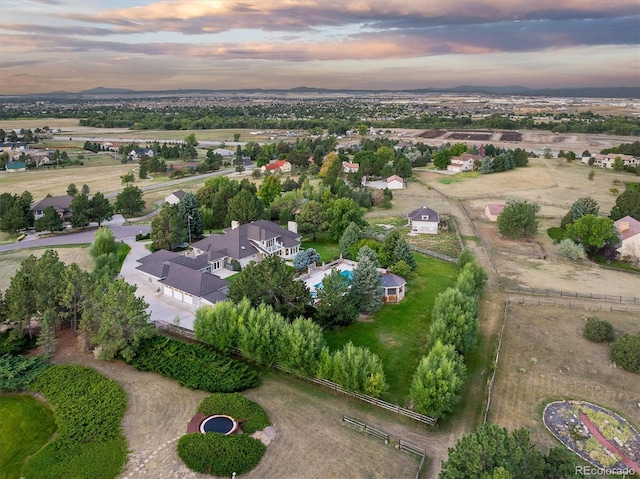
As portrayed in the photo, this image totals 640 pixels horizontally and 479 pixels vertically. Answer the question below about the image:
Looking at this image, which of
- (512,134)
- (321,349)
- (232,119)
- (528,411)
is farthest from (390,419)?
(232,119)

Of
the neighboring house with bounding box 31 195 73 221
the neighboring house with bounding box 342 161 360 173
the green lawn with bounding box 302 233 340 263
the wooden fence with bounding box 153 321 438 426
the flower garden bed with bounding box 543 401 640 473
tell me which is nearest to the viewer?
the flower garden bed with bounding box 543 401 640 473

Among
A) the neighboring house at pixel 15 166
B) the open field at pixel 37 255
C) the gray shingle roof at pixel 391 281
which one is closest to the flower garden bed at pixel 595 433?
the gray shingle roof at pixel 391 281

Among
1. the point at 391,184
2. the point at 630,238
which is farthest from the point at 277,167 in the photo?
the point at 630,238

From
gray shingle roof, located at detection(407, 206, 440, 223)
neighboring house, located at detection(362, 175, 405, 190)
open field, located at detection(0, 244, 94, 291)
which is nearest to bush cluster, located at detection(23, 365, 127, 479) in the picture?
open field, located at detection(0, 244, 94, 291)

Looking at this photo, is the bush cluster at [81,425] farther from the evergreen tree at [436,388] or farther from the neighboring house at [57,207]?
the neighboring house at [57,207]

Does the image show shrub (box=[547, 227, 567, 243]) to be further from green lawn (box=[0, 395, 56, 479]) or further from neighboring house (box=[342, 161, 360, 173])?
green lawn (box=[0, 395, 56, 479])

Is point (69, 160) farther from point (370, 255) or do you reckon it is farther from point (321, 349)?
point (321, 349)

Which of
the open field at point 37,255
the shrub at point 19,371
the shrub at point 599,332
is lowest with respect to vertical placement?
the open field at point 37,255
